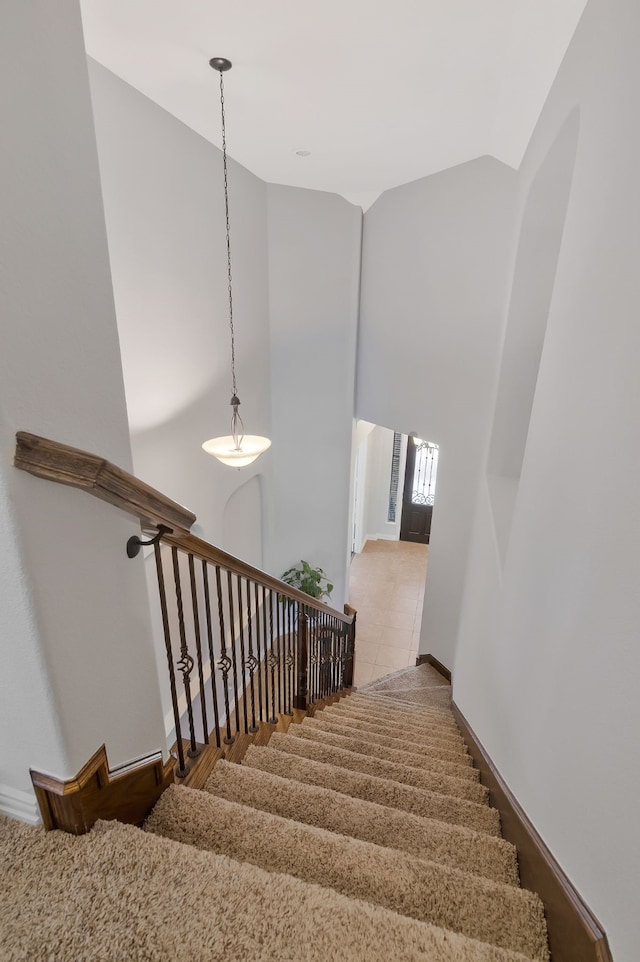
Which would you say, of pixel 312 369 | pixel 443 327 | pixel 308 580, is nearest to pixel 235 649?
pixel 308 580

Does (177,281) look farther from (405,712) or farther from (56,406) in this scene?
(405,712)

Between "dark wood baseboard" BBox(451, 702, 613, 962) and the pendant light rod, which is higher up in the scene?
the pendant light rod

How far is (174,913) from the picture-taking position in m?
1.06

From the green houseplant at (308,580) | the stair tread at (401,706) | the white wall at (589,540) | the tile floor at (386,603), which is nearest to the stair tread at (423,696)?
the stair tread at (401,706)

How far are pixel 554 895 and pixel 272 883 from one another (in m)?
0.77

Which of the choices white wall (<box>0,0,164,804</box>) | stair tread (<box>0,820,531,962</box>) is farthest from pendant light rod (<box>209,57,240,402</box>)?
stair tread (<box>0,820,531,962</box>)

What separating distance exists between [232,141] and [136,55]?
141 cm

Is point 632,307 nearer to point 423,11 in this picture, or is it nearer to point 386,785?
point 386,785

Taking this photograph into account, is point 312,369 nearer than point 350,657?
No

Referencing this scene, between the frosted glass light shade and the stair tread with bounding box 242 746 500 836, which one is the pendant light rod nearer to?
the frosted glass light shade

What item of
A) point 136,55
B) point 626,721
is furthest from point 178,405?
point 626,721

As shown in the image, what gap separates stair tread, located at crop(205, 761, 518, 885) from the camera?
1586mm

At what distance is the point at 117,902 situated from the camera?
1066mm

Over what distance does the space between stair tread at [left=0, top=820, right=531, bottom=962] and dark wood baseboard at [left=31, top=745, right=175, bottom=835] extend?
0.14ft
